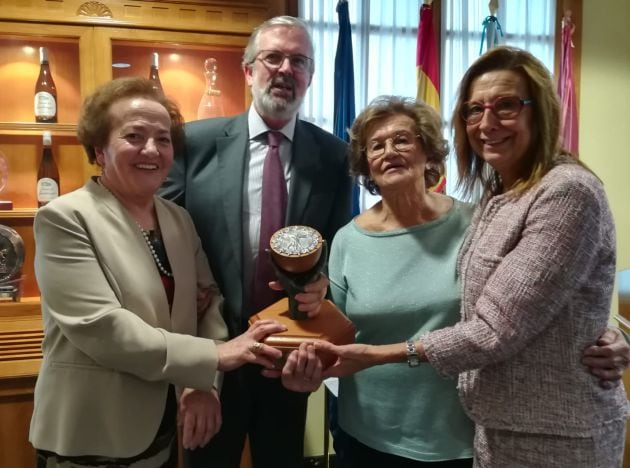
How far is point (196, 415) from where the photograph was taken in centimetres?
126

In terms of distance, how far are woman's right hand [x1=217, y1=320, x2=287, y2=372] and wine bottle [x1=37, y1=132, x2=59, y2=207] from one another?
4.88ft

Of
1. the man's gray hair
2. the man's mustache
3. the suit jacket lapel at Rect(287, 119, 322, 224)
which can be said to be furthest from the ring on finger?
the man's gray hair

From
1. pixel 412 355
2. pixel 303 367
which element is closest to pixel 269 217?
pixel 303 367

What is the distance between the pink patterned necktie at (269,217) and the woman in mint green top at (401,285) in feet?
0.61

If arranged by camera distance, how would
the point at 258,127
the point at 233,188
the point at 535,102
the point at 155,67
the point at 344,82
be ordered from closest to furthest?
1. the point at 535,102
2. the point at 233,188
3. the point at 258,127
4. the point at 155,67
5. the point at 344,82

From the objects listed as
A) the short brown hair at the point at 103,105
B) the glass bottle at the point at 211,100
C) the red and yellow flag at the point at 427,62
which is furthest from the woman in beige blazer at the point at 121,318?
the red and yellow flag at the point at 427,62

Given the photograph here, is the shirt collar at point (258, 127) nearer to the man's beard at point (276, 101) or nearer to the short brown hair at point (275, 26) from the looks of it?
the man's beard at point (276, 101)

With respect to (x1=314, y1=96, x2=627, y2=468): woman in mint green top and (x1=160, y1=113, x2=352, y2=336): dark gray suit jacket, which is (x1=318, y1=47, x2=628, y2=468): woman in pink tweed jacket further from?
(x1=160, y1=113, x2=352, y2=336): dark gray suit jacket

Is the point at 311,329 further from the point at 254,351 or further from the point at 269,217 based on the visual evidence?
the point at 269,217

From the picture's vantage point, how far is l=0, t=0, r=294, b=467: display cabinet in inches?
84.4

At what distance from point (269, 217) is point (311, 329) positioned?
1.47ft

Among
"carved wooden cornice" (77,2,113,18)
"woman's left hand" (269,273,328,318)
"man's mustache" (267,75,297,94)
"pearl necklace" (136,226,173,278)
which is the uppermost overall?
"carved wooden cornice" (77,2,113,18)

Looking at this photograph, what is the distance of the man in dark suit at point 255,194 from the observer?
152 centimetres

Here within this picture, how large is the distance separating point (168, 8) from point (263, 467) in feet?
5.87
